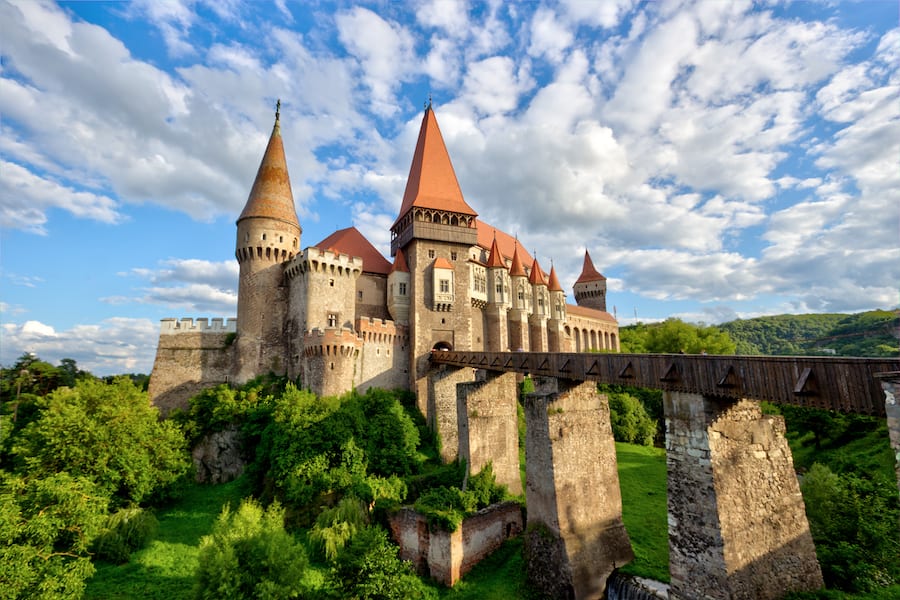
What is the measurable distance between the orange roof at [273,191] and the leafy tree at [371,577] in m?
23.5

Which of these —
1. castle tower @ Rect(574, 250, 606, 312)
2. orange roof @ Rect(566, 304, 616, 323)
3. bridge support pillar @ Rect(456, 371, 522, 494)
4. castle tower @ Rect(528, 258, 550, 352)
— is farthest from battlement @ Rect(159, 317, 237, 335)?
castle tower @ Rect(574, 250, 606, 312)

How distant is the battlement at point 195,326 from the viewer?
27.9 meters

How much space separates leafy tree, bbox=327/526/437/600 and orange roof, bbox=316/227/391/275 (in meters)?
22.0

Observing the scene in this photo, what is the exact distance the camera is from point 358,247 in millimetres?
33688

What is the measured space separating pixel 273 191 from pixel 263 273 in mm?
6065

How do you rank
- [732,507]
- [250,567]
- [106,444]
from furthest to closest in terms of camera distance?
[106,444] → [250,567] → [732,507]

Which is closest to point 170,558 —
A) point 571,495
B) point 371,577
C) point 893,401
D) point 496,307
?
point 371,577

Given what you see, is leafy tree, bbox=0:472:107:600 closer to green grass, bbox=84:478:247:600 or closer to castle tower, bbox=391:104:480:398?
green grass, bbox=84:478:247:600

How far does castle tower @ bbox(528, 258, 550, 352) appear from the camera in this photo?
40.5 metres

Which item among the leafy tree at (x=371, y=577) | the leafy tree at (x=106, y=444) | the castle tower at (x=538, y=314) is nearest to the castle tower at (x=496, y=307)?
the castle tower at (x=538, y=314)

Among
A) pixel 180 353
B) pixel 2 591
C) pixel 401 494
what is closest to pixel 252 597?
pixel 2 591

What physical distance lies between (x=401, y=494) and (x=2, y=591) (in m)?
13.4

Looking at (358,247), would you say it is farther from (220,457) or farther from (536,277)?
(536,277)

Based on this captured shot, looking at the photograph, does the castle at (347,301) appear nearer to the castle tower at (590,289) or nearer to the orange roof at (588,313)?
the orange roof at (588,313)
